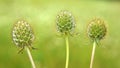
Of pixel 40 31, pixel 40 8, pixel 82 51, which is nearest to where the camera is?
pixel 82 51

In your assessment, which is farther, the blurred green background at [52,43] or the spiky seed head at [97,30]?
the blurred green background at [52,43]

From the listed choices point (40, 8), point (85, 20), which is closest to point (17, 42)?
point (85, 20)

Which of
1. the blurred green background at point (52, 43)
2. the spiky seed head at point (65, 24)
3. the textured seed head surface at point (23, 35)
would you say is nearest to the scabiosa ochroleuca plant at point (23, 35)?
the textured seed head surface at point (23, 35)

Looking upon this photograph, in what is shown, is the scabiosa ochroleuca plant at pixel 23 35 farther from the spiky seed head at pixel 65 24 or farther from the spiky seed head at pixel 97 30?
the spiky seed head at pixel 97 30

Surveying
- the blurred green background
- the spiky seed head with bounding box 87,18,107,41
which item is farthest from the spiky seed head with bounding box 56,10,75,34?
the blurred green background

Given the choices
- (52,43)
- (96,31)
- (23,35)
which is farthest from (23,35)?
(52,43)

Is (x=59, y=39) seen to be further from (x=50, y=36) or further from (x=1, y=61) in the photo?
(x=1, y=61)
